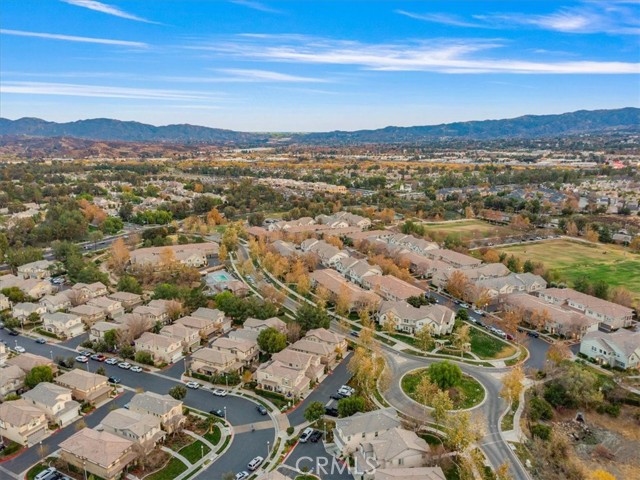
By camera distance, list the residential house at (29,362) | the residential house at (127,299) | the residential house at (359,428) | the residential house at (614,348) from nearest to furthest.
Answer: the residential house at (359,428) → the residential house at (29,362) → the residential house at (614,348) → the residential house at (127,299)

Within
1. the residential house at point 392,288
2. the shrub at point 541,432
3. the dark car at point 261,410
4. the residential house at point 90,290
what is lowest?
the shrub at point 541,432

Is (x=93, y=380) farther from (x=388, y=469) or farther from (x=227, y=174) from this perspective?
(x=227, y=174)

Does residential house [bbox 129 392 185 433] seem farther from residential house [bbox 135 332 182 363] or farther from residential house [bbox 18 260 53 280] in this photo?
residential house [bbox 18 260 53 280]

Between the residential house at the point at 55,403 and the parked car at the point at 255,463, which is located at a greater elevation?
the residential house at the point at 55,403

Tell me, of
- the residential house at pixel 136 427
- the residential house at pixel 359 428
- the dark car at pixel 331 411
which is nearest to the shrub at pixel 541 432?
the residential house at pixel 359 428

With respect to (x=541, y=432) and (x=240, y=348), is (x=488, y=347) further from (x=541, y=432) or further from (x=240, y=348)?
(x=240, y=348)

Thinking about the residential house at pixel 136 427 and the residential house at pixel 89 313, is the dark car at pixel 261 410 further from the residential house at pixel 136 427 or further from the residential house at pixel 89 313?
the residential house at pixel 89 313

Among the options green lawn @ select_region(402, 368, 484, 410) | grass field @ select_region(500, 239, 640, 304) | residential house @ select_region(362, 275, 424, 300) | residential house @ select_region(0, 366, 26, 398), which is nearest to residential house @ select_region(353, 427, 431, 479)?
green lawn @ select_region(402, 368, 484, 410)
